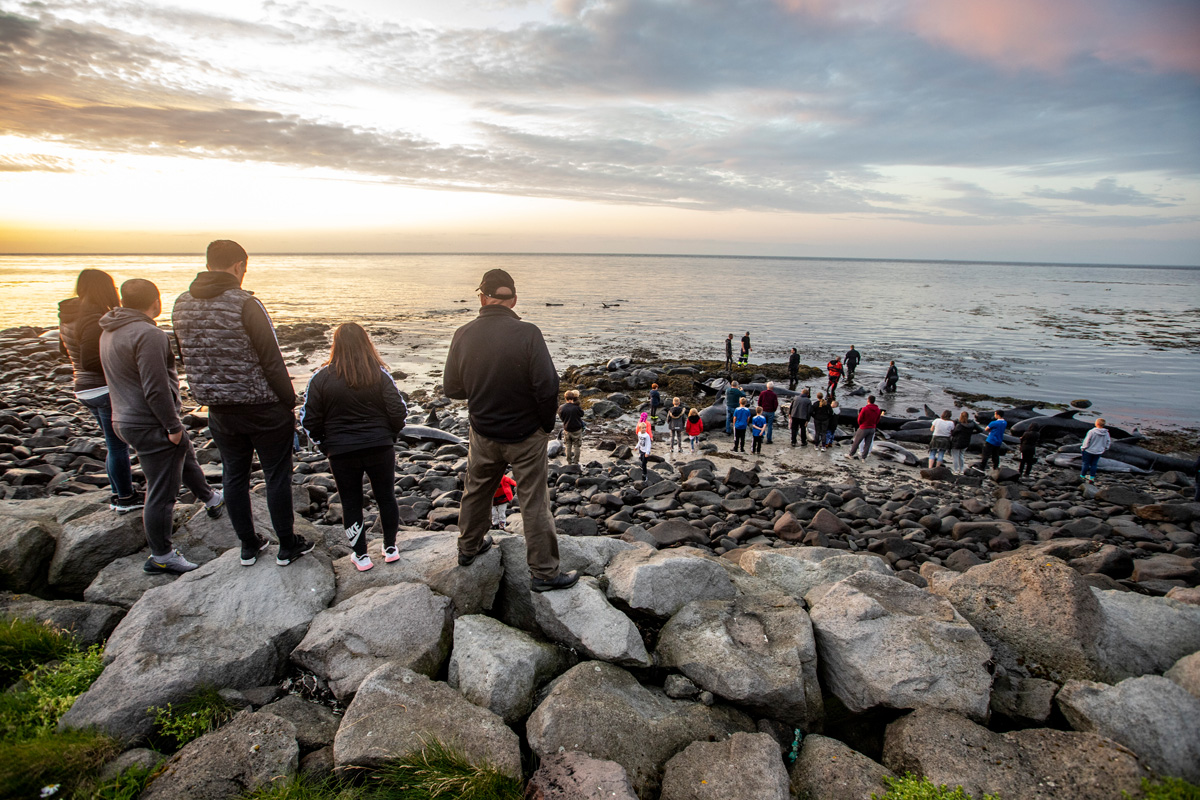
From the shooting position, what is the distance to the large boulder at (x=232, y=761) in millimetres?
3100

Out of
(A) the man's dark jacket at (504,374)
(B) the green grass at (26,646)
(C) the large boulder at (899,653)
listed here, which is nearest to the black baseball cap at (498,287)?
(A) the man's dark jacket at (504,374)

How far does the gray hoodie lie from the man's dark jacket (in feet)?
7.62

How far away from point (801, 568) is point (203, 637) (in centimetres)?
562

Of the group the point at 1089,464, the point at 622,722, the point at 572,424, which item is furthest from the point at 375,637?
the point at 1089,464

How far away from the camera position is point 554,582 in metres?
4.77

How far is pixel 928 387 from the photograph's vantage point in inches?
1108

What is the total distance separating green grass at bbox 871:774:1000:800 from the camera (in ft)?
10.8

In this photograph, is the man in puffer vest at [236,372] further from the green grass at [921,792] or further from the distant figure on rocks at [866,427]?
the distant figure on rocks at [866,427]

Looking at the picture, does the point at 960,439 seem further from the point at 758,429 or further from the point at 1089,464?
the point at 758,429

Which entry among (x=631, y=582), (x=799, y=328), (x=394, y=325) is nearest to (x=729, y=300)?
(x=799, y=328)

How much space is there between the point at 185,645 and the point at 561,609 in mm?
2844

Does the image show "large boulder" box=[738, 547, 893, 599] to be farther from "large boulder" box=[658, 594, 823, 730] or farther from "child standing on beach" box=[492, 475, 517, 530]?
"child standing on beach" box=[492, 475, 517, 530]

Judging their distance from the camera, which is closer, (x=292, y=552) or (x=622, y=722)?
(x=622, y=722)

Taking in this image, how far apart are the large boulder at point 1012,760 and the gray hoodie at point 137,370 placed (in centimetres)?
618
